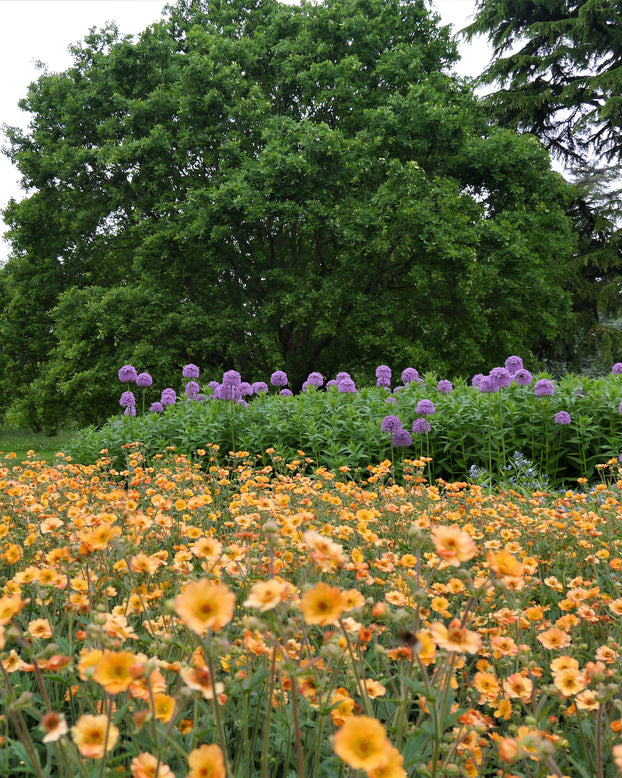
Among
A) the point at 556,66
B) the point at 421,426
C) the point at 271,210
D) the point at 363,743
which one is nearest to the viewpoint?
the point at 363,743

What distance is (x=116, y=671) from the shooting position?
2.92 ft

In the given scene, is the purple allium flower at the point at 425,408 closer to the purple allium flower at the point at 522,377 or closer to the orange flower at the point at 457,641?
the purple allium flower at the point at 522,377

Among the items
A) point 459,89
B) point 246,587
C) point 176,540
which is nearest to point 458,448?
point 176,540

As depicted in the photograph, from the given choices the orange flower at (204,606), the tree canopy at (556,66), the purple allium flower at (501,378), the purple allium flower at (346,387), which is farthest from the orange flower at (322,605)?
the tree canopy at (556,66)

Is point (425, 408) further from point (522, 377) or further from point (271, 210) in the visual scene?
point (271, 210)

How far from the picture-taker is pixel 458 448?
21.1ft

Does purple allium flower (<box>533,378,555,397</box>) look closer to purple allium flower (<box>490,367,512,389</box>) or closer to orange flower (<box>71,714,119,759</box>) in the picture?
purple allium flower (<box>490,367,512,389</box>)

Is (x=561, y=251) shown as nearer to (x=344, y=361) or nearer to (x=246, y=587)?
(x=344, y=361)

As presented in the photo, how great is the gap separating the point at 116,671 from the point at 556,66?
77.4 ft

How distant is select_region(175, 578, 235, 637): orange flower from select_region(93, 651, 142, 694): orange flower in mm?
112

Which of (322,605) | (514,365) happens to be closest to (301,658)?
(322,605)

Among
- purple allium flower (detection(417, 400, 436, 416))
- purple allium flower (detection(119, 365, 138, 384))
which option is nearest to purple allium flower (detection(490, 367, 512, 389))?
purple allium flower (detection(417, 400, 436, 416))

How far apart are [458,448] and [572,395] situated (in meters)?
1.39

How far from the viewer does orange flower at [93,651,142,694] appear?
2.81ft
